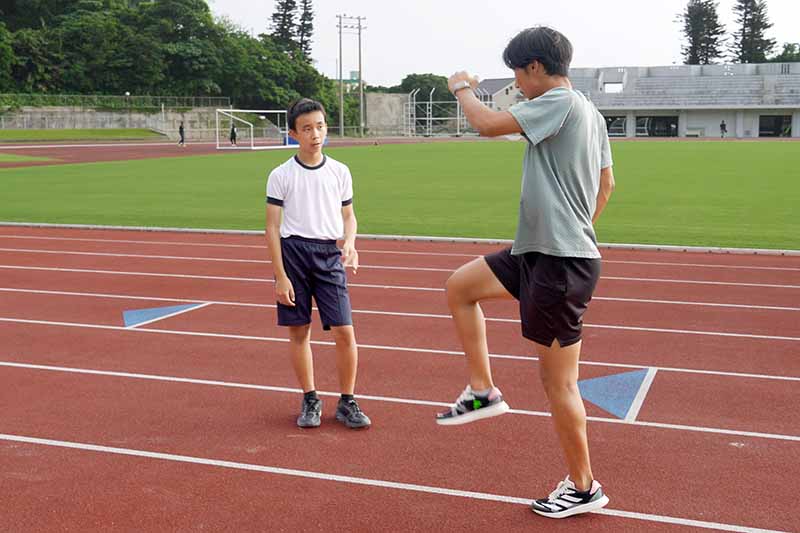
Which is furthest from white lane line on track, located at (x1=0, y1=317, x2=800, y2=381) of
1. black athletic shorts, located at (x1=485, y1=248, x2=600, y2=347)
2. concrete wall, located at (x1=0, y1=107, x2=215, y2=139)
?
concrete wall, located at (x1=0, y1=107, x2=215, y2=139)

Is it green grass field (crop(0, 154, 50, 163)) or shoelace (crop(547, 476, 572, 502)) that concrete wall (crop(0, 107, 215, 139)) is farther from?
shoelace (crop(547, 476, 572, 502))

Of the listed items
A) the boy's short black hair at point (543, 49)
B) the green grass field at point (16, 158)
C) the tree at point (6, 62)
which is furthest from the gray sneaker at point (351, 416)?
the tree at point (6, 62)

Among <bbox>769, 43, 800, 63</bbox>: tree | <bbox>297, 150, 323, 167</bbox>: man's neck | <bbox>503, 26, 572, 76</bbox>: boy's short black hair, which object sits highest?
<bbox>769, 43, 800, 63</bbox>: tree

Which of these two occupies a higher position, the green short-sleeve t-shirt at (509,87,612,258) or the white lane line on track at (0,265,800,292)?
the green short-sleeve t-shirt at (509,87,612,258)

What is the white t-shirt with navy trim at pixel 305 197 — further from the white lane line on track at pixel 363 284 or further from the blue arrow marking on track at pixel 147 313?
the white lane line on track at pixel 363 284

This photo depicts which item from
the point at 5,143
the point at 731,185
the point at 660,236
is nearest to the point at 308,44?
the point at 5,143

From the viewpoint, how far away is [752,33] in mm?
103375

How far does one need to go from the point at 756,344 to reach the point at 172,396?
433 centimetres

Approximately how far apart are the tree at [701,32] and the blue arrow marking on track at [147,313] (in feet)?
348

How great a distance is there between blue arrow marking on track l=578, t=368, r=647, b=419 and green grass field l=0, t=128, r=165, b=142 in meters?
52.9

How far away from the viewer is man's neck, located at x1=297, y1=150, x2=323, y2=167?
4805mm

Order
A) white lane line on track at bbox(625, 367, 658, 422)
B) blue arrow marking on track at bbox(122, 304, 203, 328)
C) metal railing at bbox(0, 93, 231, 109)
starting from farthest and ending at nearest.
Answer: metal railing at bbox(0, 93, 231, 109) → blue arrow marking on track at bbox(122, 304, 203, 328) → white lane line on track at bbox(625, 367, 658, 422)

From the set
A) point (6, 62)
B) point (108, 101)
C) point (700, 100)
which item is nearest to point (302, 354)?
point (108, 101)

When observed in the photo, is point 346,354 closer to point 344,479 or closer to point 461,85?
point 344,479
